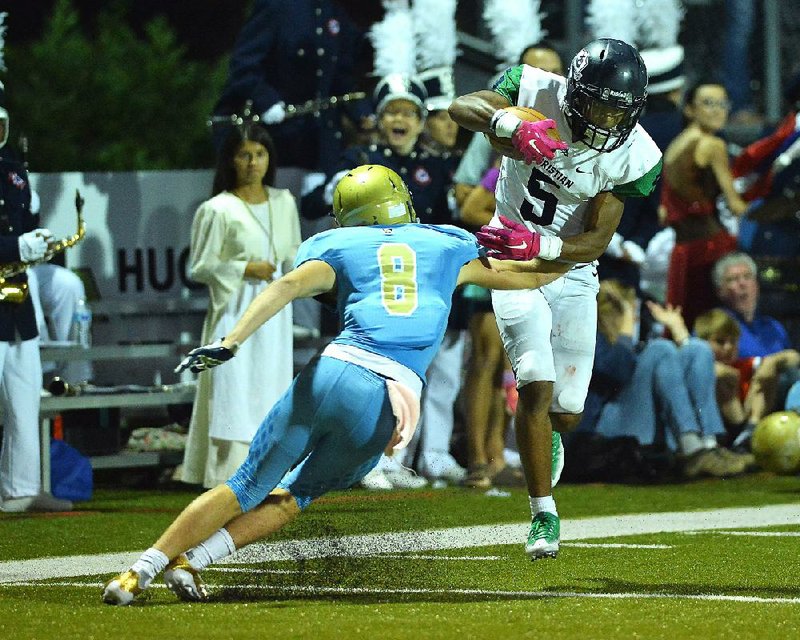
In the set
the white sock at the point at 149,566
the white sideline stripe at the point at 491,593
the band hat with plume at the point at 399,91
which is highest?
the band hat with plume at the point at 399,91

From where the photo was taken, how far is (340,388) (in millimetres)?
6242

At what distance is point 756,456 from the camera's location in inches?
427

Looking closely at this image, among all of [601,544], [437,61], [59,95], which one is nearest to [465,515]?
[601,544]

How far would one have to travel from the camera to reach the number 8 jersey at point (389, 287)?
21.0 feet

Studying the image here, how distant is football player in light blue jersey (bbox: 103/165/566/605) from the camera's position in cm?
625

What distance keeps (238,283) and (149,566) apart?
15.1ft

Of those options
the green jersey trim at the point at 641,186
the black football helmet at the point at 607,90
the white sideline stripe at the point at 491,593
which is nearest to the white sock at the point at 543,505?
the white sideline stripe at the point at 491,593

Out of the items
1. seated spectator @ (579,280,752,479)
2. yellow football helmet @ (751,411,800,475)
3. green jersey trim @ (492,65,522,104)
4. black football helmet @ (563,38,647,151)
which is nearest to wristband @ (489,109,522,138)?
black football helmet @ (563,38,647,151)

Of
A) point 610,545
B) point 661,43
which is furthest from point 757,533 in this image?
point 661,43

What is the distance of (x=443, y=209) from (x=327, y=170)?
98 cm

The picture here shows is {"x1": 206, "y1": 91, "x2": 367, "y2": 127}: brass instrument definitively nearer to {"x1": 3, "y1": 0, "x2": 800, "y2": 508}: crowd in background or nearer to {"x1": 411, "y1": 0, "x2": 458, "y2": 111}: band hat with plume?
{"x1": 3, "y1": 0, "x2": 800, "y2": 508}: crowd in background

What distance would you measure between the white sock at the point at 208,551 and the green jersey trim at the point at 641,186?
235 centimetres

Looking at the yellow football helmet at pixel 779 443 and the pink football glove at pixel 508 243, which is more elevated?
the pink football glove at pixel 508 243

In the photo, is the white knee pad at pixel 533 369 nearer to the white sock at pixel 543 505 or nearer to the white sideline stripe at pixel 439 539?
the white sock at pixel 543 505
